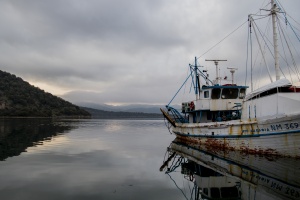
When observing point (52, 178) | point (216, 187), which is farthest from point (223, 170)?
point (52, 178)

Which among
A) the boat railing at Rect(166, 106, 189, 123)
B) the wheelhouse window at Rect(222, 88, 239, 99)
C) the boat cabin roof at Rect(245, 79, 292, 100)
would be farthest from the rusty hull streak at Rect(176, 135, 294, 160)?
the wheelhouse window at Rect(222, 88, 239, 99)

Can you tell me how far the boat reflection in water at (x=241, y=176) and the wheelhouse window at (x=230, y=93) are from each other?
9302 millimetres

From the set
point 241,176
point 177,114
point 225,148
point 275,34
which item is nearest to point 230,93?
point 225,148

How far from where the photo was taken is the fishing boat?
19.9 meters

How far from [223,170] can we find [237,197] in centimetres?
547

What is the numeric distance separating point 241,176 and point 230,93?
16.5 m

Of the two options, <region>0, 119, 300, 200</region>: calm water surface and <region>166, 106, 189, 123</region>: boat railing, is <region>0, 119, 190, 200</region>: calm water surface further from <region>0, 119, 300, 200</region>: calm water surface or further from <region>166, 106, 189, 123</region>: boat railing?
<region>166, 106, 189, 123</region>: boat railing

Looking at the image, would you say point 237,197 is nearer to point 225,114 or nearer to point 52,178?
point 52,178

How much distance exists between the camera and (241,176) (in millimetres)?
15781

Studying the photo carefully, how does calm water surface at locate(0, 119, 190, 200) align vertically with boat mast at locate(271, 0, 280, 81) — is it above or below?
below

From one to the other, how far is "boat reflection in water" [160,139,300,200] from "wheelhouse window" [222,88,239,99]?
9302 millimetres

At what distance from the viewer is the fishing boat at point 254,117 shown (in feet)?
65.2

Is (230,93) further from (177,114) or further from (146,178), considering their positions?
(146,178)

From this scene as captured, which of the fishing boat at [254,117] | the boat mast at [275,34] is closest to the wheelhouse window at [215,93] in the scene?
the fishing boat at [254,117]
